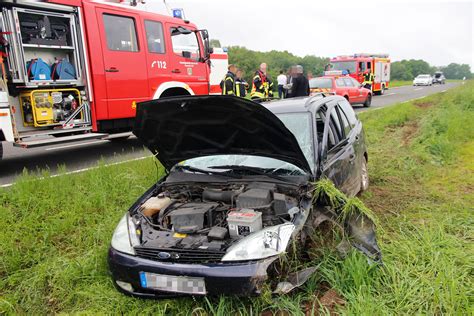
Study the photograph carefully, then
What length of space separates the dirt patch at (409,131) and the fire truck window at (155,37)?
5678 mm

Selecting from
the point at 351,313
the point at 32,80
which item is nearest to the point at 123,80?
the point at 32,80

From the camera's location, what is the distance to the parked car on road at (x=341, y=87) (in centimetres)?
1497

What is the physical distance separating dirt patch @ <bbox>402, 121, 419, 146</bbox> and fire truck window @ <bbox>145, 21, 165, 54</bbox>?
18.6 ft

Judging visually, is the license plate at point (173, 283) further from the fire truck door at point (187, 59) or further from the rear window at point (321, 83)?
the rear window at point (321, 83)

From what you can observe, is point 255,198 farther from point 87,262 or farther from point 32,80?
point 32,80

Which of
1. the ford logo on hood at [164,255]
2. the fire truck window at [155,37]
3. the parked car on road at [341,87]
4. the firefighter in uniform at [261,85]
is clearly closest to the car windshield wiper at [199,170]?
the ford logo on hood at [164,255]

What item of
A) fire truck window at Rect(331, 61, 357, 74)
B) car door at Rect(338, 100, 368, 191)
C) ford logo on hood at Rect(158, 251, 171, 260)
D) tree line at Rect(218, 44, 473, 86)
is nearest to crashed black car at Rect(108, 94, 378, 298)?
ford logo on hood at Rect(158, 251, 171, 260)

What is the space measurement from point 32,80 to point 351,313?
6.22m

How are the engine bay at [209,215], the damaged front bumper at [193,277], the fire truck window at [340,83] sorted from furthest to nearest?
the fire truck window at [340,83], the engine bay at [209,215], the damaged front bumper at [193,277]

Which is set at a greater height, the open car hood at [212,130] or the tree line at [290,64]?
the tree line at [290,64]

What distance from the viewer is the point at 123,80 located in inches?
301

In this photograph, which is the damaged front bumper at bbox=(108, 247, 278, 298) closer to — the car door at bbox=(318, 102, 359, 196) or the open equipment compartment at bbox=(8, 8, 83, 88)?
the car door at bbox=(318, 102, 359, 196)

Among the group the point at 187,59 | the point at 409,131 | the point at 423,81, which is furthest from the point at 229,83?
the point at 423,81

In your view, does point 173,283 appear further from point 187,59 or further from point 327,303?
point 187,59
